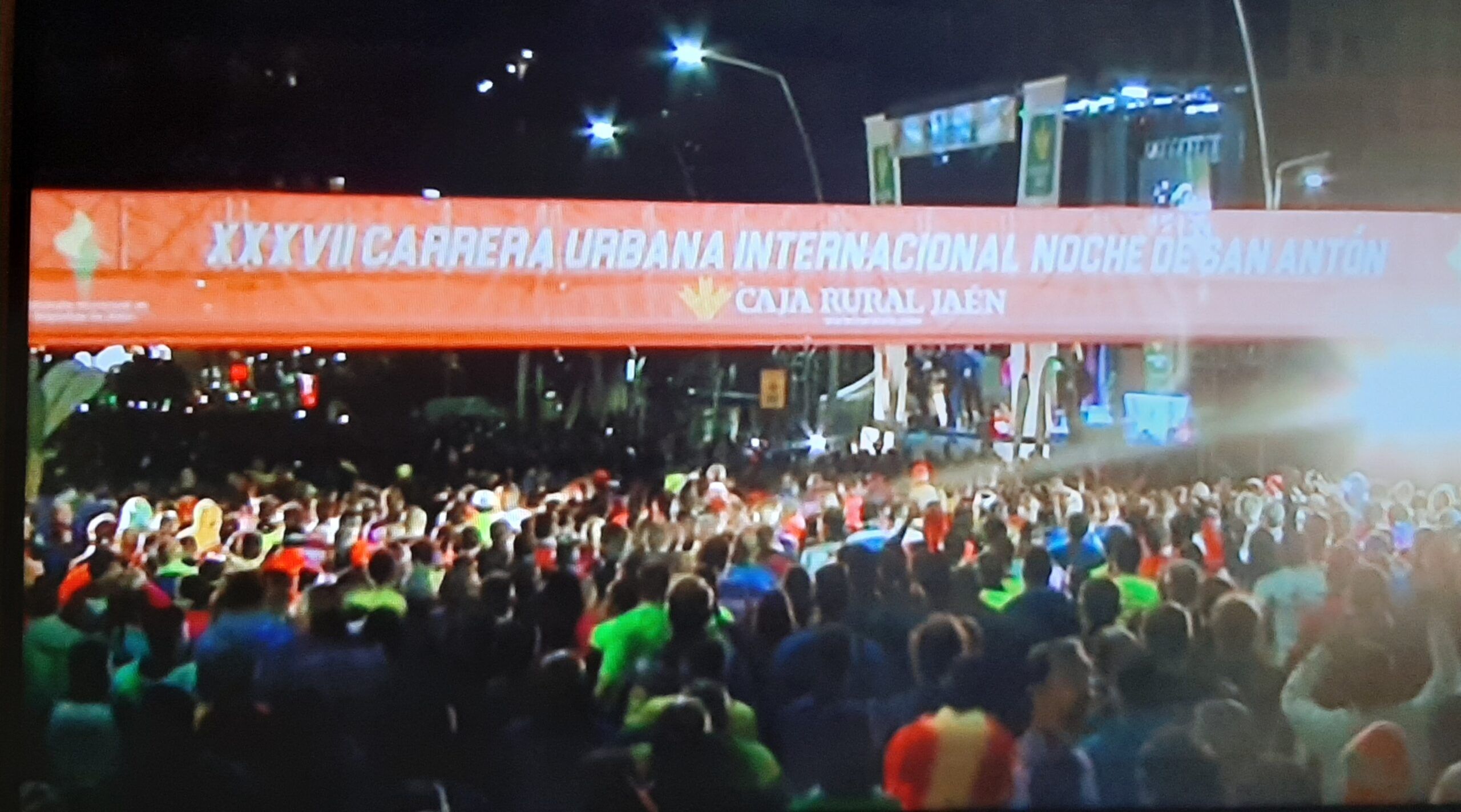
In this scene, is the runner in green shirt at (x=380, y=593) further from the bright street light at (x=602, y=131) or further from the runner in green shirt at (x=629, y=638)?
the bright street light at (x=602, y=131)

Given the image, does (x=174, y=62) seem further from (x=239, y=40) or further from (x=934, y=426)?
(x=934, y=426)

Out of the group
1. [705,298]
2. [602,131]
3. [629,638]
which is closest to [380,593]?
Answer: [629,638]

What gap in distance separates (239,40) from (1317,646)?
7.48ft

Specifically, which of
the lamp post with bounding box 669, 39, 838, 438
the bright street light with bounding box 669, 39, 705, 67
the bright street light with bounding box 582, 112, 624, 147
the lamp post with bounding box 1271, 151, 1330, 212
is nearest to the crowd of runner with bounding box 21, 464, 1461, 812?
the lamp post with bounding box 669, 39, 838, 438

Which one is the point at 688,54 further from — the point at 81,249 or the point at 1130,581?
the point at 1130,581

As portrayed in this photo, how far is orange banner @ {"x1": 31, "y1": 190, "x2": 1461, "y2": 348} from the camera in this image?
253cm

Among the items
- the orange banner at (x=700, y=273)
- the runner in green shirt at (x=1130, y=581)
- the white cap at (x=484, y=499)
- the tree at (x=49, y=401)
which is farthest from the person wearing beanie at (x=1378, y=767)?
the tree at (x=49, y=401)

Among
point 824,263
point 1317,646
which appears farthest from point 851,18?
point 1317,646

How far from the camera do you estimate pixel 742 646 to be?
8.41ft

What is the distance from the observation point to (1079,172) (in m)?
2.67

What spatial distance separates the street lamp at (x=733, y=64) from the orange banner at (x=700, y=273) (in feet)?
0.28

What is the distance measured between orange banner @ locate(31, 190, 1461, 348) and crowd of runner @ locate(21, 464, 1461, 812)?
0.29 meters

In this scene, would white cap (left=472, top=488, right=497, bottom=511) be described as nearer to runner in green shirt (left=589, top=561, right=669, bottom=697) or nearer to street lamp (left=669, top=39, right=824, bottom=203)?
runner in green shirt (left=589, top=561, right=669, bottom=697)

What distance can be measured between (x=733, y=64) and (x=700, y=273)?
0.39 metres
